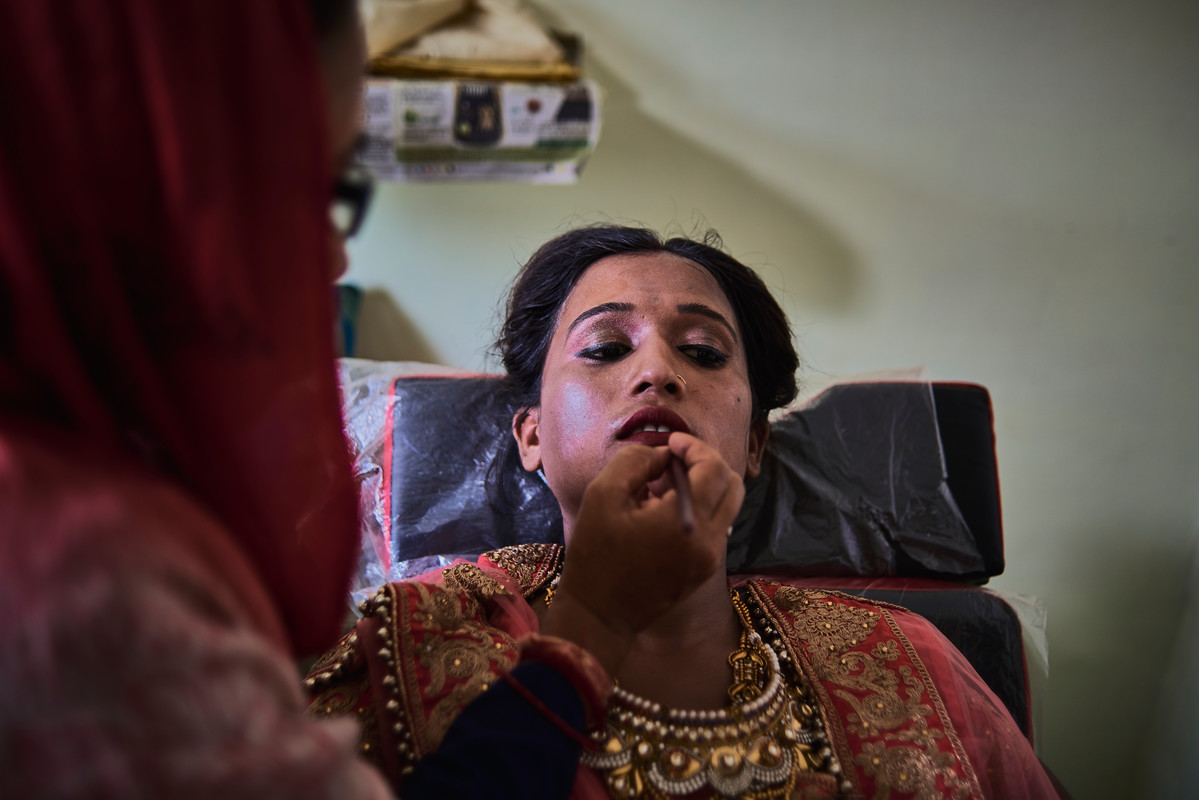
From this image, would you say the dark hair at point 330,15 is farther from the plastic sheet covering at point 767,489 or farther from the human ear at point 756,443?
the plastic sheet covering at point 767,489

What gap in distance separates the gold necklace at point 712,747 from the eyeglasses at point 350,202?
2.12ft

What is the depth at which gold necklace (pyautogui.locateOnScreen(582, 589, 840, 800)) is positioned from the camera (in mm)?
853

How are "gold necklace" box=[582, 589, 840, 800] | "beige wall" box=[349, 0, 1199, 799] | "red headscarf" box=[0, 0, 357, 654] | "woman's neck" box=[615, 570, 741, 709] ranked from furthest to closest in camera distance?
1. "beige wall" box=[349, 0, 1199, 799]
2. "woman's neck" box=[615, 570, 741, 709]
3. "gold necklace" box=[582, 589, 840, 800]
4. "red headscarf" box=[0, 0, 357, 654]

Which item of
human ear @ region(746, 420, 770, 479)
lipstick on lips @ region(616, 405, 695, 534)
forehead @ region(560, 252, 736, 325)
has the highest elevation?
forehead @ region(560, 252, 736, 325)

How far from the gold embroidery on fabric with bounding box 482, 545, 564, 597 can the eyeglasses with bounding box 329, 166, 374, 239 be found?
73 cm

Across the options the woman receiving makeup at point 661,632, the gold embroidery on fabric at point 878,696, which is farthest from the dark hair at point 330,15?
the gold embroidery on fabric at point 878,696

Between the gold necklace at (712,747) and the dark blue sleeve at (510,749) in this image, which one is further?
the gold necklace at (712,747)

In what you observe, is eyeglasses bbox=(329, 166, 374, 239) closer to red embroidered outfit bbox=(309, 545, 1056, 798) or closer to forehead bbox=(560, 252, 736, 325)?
red embroidered outfit bbox=(309, 545, 1056, 798)

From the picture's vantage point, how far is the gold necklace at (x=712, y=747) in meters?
0.85

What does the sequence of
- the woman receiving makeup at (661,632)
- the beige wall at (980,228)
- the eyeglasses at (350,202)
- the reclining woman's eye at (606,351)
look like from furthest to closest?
1. the beige wall at (980,228)
2. the reclining woman's eye at (606,351)
3. the woman receiving makeup at (661,632)
4. the eyeglasses at (350,202)

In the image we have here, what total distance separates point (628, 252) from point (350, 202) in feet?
2.74

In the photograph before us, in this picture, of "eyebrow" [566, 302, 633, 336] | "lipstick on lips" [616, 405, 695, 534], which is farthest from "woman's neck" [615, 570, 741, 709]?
"eyebrow" [566, 302, 633, 336]

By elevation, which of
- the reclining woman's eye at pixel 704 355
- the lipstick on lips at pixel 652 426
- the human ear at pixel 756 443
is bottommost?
the human ear at pixel 756 443

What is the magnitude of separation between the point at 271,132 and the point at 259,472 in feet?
0.76
